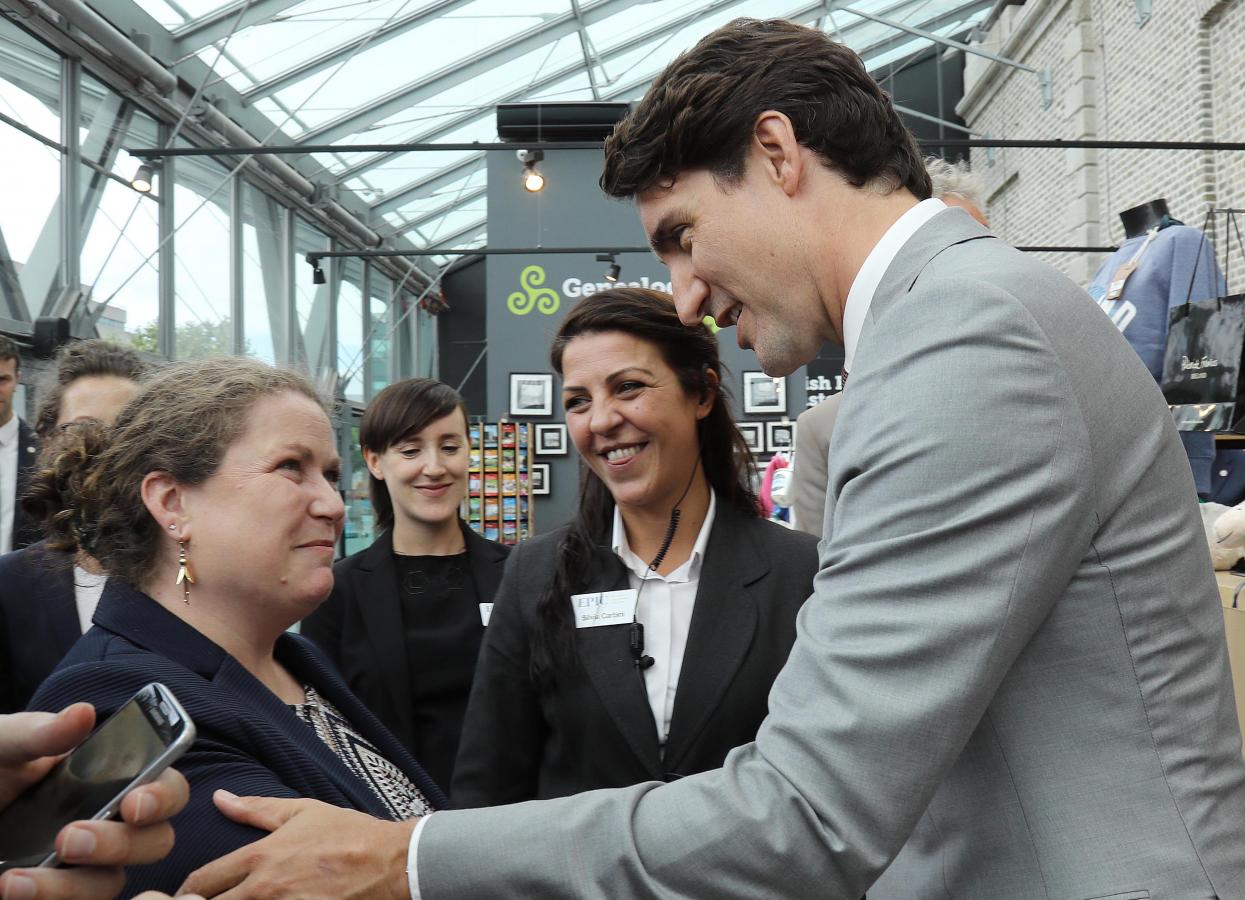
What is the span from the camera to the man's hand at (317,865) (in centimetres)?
103

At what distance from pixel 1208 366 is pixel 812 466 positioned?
4.74 feet

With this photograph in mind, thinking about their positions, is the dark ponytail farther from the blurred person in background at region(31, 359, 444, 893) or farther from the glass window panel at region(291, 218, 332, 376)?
the glass window panel at region(291, 218, 332, 376)

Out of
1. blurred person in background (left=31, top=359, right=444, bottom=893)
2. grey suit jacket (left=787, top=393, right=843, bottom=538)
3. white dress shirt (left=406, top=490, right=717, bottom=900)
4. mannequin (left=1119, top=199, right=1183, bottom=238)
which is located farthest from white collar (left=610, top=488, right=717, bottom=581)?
mannequin (left=1119, top=199, right=1183, bottom=238)

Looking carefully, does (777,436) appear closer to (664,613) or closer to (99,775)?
(664,613)

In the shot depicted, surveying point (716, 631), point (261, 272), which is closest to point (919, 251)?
point (716, 631)

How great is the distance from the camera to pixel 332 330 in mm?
17234

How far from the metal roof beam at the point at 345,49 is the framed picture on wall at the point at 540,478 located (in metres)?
4.66

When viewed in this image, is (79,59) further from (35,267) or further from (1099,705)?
(1099,705)

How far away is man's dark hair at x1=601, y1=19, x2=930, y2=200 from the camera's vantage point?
4.51 ft

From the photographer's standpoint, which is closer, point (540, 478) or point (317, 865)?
point (317, 865)

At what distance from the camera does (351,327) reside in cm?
1864

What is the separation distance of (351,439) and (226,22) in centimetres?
644

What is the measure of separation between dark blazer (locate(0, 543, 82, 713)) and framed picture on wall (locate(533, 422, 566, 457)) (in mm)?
8527

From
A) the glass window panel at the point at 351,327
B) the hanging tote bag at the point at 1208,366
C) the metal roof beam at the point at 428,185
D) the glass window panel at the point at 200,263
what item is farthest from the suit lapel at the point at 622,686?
the glass window panel at the point at 351,327
